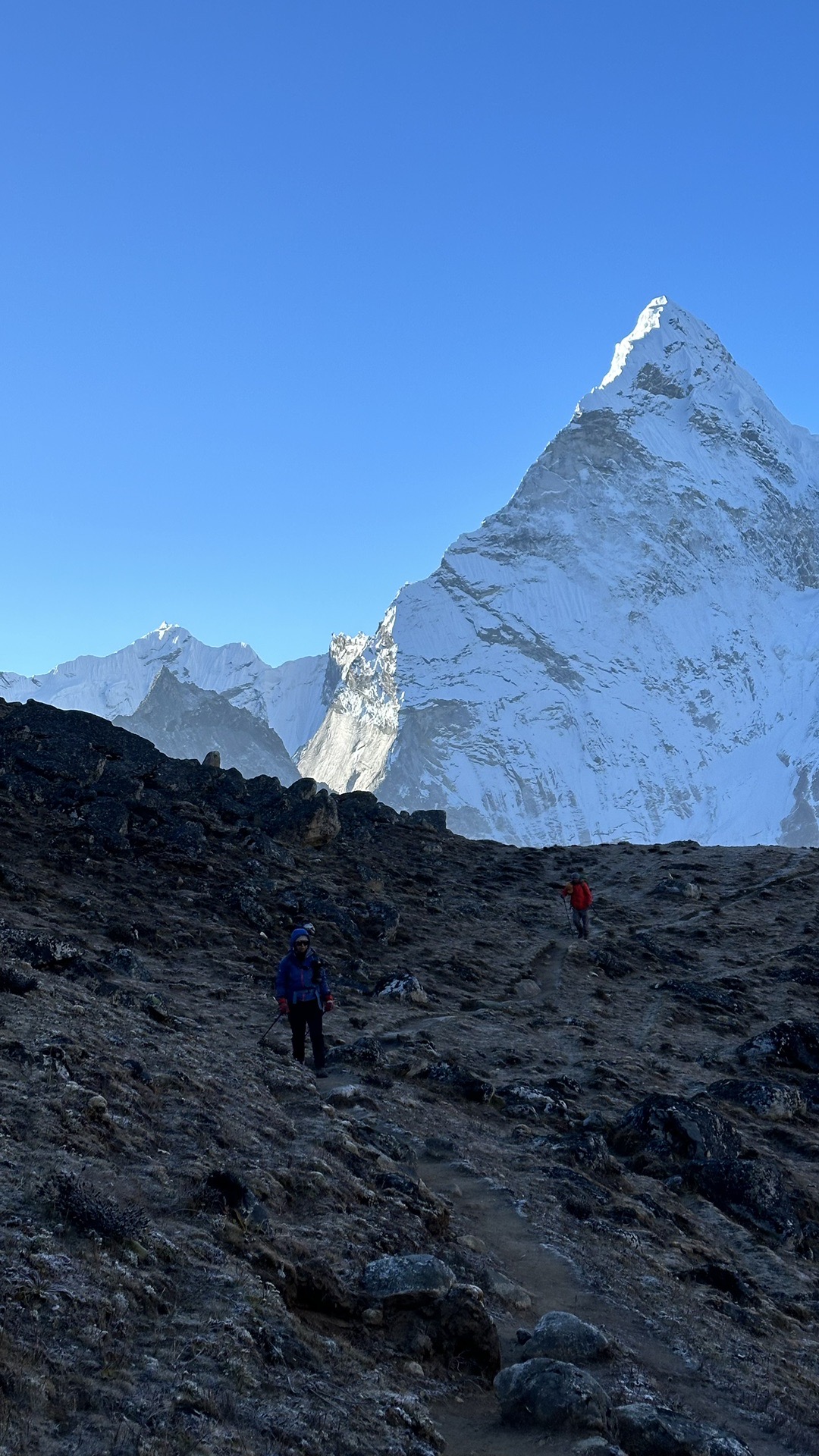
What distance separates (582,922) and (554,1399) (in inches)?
800

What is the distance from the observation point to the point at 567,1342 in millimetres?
6176

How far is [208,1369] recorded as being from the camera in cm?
464

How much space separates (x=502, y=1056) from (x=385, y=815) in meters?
22.9

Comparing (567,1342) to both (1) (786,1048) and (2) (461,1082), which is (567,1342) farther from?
(1) (786,1048)

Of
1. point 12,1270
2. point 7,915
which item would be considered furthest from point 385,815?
point 12,1270

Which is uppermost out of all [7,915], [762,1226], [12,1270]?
[7,915]

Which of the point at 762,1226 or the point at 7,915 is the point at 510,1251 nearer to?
the point at 762,1226

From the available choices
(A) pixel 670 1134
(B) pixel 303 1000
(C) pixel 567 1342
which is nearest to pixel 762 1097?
(A) pixel 670 1134

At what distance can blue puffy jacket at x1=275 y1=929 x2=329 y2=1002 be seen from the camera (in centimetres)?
1268

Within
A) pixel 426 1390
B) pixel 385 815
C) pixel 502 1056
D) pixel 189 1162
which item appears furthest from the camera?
pixel 385 815

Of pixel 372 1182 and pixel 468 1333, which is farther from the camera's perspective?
pixel 372 1182

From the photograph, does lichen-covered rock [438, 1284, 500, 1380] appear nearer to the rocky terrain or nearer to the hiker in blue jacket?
the rocky terrain

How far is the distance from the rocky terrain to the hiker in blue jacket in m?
0.37

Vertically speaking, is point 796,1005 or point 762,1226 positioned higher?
point 796,1005
